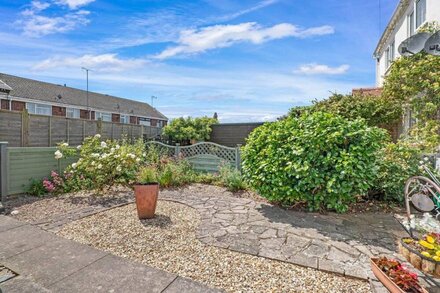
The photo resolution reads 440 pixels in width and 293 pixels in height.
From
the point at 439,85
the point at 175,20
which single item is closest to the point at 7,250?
the point at 175,20

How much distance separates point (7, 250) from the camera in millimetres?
3045

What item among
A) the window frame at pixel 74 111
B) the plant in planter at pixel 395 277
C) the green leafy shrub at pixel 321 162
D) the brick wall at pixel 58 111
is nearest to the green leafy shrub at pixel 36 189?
the green leafy shrub at pixel 321 162

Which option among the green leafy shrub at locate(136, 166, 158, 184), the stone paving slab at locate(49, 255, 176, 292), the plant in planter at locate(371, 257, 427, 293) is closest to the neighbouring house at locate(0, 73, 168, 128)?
the green leafy shrub at locate(136, 166, 158, 184)

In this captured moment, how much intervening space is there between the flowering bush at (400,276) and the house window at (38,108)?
22.1 metres

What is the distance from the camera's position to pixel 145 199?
4.07m

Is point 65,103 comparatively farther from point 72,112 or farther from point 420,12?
point 420,12

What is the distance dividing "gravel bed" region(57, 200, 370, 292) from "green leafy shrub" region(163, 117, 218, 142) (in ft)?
23.9

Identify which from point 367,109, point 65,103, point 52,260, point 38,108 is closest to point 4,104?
point 38,108

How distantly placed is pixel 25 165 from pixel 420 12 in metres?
13.0

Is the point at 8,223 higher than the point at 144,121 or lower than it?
lower

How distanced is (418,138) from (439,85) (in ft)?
4.99

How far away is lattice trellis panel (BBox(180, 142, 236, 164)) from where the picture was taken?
7.68 m

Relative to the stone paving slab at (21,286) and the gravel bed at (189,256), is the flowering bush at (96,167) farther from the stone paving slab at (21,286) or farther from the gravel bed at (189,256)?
the stone paving slab at (21,286)

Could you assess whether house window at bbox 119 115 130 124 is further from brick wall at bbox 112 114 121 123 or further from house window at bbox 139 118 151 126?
house window at bbox 139 118 151 126
